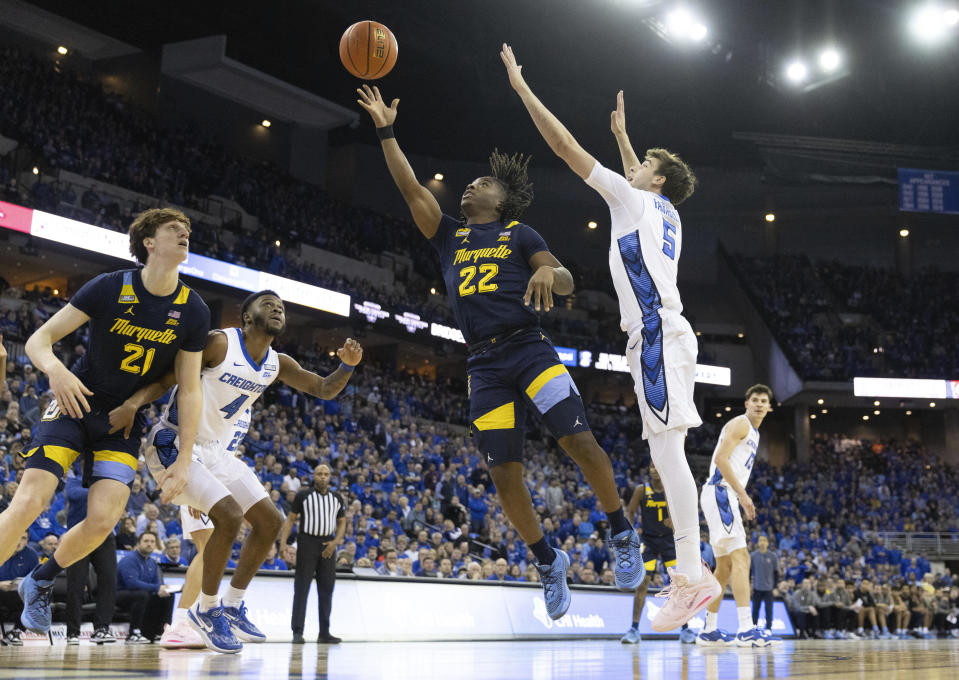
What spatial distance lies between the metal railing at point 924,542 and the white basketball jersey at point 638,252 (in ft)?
88.6

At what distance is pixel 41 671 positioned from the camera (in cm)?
335

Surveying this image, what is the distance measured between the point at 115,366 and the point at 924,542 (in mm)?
29436

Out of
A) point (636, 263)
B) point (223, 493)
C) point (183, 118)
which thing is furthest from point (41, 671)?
point (183, 118)

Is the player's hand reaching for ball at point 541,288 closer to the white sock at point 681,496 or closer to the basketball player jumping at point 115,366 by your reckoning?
the white sock at point 681,496

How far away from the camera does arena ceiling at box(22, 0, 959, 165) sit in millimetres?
24203

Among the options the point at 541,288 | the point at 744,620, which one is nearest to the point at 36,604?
the point at 541,288

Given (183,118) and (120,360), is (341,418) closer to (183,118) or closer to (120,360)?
(183,118)

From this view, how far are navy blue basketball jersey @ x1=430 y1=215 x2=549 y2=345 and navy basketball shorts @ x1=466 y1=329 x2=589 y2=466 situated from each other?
0.12m

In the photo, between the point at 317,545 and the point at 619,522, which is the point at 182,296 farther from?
the point at 317,545

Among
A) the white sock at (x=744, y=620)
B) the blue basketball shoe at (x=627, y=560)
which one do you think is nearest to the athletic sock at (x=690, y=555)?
the blue basketball shoe at (x=627, y=560)

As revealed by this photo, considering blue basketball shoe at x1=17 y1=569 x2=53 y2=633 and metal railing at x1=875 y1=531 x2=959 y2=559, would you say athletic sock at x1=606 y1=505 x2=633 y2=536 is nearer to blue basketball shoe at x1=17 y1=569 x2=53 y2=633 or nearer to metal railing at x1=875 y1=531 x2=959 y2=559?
blue basketball shoe at x1=17 y1=569 x2=53 y2=633

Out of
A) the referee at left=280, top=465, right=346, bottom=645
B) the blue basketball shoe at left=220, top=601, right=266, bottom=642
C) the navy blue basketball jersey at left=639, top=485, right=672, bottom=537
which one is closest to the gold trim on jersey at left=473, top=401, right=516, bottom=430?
the blue basketball shoe at left=220, top=601, right=266, bottom=642

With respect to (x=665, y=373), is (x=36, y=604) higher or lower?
lower

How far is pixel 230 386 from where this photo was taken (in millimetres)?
5887
